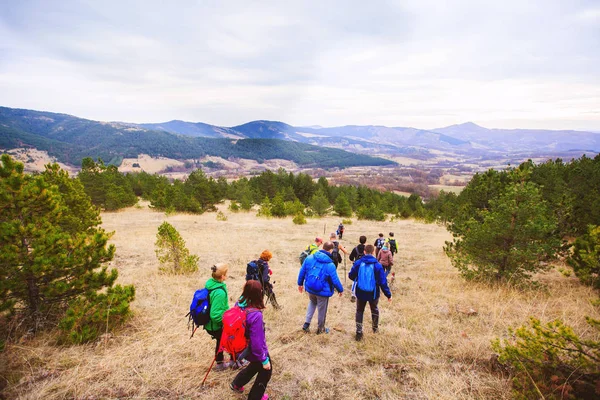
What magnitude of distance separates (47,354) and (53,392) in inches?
43.2

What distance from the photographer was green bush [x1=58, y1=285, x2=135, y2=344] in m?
4.93

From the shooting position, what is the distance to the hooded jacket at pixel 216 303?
408 cm

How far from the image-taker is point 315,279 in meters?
5.66

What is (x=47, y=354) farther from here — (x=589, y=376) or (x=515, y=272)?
(x=515, y=272)

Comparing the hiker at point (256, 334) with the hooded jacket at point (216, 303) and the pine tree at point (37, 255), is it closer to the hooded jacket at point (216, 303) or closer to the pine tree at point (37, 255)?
the hooded jacket at point (216, 303)

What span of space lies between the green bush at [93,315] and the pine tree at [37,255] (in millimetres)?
238

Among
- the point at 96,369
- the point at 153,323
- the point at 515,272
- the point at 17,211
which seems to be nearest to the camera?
the point at 96,369

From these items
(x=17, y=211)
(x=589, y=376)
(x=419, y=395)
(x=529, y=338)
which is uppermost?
(x=17, y=211)

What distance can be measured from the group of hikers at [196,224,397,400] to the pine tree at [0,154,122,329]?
252 cm

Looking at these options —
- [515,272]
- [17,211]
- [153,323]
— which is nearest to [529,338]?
[515,272]

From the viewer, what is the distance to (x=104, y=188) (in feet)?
97.1

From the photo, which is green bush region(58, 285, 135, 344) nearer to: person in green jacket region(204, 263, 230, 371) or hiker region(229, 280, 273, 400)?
person in green jacket region(204, 263, 230, 371)

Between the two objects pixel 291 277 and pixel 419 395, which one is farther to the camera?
pixel 291 277

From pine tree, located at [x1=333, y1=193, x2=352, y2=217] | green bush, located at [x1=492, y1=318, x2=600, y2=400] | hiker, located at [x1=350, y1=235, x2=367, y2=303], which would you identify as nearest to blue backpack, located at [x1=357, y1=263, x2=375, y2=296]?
hiker, located at [x1=350, y1=235, x2=367, y2=303]
